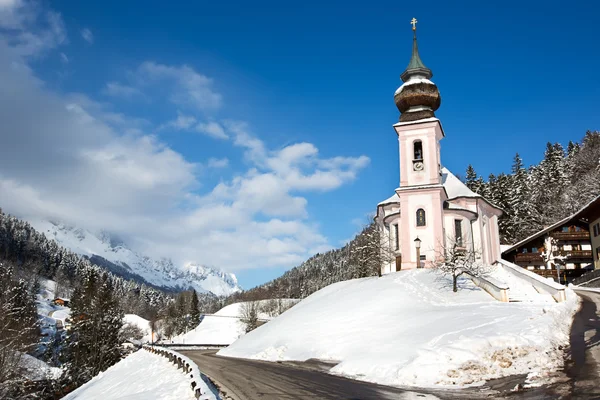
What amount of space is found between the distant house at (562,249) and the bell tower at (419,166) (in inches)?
759

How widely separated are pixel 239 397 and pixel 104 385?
16.6m

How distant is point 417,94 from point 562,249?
92.8 feet

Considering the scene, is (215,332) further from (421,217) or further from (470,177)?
(421,217)

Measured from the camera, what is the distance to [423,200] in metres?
40.1

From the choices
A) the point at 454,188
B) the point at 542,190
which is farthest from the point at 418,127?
the point at 542,190

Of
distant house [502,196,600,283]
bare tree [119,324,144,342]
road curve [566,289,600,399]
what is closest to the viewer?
road curve [566,289,600,399]

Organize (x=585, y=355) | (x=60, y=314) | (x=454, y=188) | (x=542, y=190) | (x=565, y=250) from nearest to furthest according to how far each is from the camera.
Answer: (x=585, y=355), (x=454, y=188), (x=565, y=250), (x=542, y=190), (x=60, y=314)

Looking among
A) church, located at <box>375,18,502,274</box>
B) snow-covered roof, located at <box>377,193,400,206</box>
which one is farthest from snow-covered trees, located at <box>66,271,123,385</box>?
snow-covered roof, located at <box>377,193,400,206</box>

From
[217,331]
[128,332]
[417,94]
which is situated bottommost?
[128,332]

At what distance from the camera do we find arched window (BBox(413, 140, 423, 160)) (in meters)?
41.8

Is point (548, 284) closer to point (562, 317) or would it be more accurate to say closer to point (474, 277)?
point (474, 277)

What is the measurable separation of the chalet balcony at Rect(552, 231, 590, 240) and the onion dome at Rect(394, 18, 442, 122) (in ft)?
81.3

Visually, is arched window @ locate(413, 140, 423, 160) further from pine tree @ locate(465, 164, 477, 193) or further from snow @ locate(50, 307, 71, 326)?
snow @ locate(50, 307, 71, 326)

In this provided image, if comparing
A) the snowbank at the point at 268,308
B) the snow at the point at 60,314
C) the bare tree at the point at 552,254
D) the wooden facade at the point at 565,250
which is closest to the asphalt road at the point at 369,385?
the bare tree at the point at 552,254
